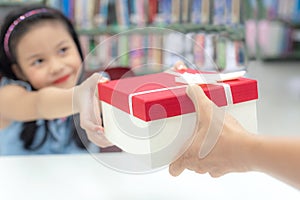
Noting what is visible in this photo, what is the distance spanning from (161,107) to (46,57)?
586mm

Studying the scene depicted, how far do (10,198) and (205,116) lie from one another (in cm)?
38

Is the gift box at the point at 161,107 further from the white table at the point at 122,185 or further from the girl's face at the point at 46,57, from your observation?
the girl's face at the point at 46,57

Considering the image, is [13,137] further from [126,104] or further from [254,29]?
[254,29]

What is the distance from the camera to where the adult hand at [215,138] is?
0.55 metres

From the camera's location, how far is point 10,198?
2.39 ft

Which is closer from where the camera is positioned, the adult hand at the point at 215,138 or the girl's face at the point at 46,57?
the adult hand at the point at 215,138

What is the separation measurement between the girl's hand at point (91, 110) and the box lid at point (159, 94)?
0.02 metres

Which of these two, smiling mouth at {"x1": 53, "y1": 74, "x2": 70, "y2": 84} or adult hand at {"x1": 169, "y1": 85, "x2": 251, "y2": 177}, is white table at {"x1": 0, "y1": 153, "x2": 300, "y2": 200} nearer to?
adult hand at {"x1": 169, "y1": 85, "x2": 251, "y2": 177}

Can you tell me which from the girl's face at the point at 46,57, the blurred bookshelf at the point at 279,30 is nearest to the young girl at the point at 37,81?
the girl's face at the point at 46,57

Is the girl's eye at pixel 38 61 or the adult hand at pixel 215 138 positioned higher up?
the girl's eye at pixel 38 61

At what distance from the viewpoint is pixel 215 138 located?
566mm

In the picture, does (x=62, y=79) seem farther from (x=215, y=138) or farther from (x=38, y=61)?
(x=215, y=138)

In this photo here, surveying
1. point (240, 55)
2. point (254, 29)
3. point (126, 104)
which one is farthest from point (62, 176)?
point (254, 29)

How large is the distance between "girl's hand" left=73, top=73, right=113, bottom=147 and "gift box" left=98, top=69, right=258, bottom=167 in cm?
2
